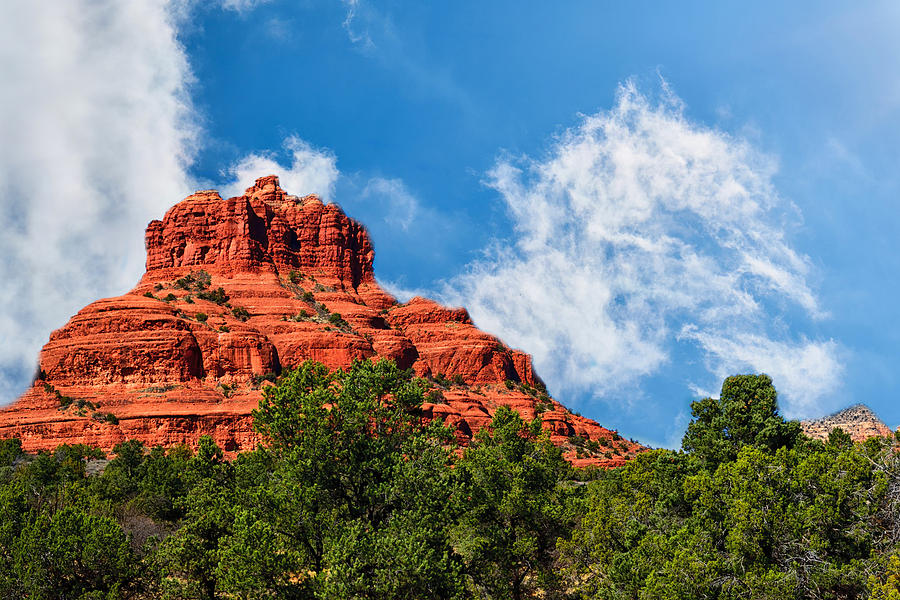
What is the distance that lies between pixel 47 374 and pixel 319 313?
47.1 m

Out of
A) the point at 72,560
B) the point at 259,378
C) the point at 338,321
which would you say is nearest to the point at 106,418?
the point at 259,378

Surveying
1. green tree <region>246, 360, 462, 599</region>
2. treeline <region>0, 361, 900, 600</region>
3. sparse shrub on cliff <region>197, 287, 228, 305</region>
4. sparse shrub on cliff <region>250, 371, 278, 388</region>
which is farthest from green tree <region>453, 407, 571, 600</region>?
sparse shrub on cliff <region>197, 287, 228, 305</region>

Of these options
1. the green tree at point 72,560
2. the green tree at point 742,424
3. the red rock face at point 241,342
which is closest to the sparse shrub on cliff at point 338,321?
the red rock face at point 241,342

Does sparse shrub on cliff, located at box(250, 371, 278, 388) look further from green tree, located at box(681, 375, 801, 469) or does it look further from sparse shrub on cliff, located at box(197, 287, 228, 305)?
green tree, located at box(681, 375, 801, 469)

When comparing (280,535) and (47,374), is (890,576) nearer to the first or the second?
(280,535)

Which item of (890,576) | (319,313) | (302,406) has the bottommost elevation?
(890,576)

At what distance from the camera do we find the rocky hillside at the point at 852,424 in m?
73.7

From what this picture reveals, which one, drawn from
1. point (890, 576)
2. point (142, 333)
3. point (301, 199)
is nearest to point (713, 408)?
point (890, 576)

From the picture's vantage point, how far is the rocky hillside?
242ft

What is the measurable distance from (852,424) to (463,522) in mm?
71617

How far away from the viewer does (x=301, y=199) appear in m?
176

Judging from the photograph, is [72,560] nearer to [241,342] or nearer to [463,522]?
[463,522]

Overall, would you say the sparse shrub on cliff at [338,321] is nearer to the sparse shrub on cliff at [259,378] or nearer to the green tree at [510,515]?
the sparse shrub on cliff at [259,378]

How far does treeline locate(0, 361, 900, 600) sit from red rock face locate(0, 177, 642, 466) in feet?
137
